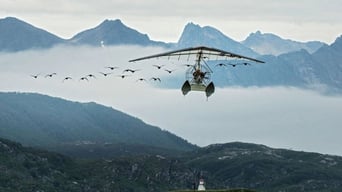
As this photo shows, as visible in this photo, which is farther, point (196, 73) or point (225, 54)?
point (196, 73)

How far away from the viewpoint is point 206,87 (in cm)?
10950

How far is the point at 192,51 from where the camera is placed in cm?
11269

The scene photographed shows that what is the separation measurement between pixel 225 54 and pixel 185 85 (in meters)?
8.12

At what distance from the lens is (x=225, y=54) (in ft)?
349

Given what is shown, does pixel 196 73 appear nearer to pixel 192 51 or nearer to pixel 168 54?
pixel 192 51

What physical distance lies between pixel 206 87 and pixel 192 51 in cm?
666

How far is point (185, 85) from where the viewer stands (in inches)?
4338

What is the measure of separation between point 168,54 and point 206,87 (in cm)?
911

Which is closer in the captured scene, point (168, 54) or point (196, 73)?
point (168, 54)

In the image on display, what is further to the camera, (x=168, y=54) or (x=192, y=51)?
(x=192, y=51)

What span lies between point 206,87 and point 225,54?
20.3 feet

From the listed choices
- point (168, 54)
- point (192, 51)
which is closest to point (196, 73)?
point (192, 51)

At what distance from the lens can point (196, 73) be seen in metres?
114

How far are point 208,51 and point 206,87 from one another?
5.59m
